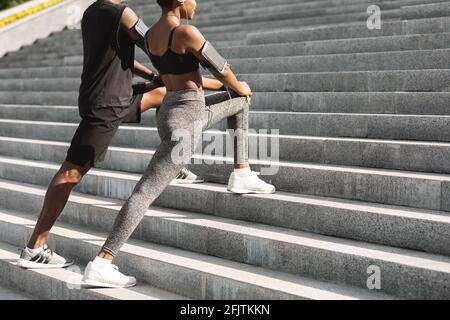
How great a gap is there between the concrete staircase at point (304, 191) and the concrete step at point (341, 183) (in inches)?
0.4

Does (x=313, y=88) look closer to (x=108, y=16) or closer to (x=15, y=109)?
(x=108, y=16)

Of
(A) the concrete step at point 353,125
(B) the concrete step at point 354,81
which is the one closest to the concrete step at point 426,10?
(B) the concrete step at point 354,81

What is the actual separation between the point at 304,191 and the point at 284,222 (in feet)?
1.45

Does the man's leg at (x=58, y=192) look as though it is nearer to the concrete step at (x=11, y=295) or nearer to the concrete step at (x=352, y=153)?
the concrete step at (x=11, y=295)

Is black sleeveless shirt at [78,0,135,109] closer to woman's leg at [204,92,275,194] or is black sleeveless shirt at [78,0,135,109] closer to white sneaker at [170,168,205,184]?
woman's leg at [204,92,275,194]

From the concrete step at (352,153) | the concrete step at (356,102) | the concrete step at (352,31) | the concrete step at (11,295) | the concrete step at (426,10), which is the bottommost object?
the concrete step at (11,295)

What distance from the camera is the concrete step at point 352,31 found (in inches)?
289

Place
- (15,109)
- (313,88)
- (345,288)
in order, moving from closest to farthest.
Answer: (345,288) → (313,88) → (15,109)

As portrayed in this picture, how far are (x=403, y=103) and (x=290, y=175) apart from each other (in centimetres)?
141

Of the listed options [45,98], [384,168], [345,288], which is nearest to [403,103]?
[384,168]

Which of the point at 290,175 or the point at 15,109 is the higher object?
the point at 15,109

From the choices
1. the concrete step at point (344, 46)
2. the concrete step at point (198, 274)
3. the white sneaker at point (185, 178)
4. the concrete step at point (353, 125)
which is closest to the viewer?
the concrete step at point (198, 274)

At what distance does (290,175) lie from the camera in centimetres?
525

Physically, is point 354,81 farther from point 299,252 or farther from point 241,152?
point 299,252
